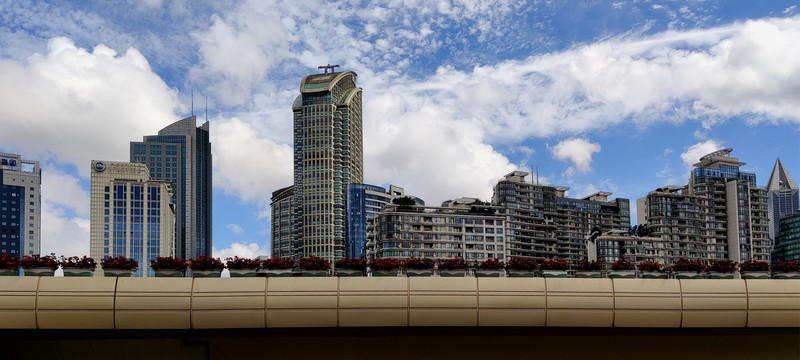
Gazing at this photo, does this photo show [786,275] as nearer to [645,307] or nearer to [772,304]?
[772,304]

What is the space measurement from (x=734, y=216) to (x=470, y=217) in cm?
6041

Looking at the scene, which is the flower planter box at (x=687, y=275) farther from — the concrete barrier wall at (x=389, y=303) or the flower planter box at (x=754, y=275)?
the concrete barrier wall at (x=389, y=303)

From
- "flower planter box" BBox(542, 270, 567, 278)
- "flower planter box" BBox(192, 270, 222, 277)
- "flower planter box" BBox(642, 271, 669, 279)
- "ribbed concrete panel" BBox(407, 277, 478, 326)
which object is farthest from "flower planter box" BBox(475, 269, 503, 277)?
"flower planter box" BBox(192, 270, 222, 277)

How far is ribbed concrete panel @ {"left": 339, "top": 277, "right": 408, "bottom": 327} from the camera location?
70.5 feet

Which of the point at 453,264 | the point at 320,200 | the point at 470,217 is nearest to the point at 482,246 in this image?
the point at 470,217

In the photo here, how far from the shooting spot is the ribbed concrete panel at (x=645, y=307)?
2241 cm

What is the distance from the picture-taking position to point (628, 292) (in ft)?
73.6

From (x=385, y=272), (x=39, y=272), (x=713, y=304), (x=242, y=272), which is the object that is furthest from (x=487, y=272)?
(x=39, y=272)

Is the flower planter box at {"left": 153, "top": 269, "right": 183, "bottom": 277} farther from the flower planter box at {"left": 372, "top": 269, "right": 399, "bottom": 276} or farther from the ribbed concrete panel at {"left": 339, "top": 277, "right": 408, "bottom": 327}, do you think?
the flower planter box at {"left": 372, "top": 269, "right": 399, "bottom": 276}

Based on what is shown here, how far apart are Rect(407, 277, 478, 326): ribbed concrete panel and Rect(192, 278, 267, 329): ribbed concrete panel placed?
408 centimetres

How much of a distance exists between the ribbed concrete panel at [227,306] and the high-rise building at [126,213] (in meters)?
151

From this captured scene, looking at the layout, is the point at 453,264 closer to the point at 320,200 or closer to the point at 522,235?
the point at 522,235

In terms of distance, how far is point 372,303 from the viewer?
21.5 m

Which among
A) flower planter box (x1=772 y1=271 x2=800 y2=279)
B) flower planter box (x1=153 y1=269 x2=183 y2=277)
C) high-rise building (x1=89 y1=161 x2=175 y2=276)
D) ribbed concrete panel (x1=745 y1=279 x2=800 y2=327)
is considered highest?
high-rise building (x1=89 y1=161 x2=175 y2=276)
